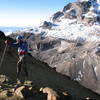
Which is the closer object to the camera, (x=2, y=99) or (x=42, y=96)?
(x=2, y=99)

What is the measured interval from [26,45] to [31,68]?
851 inches

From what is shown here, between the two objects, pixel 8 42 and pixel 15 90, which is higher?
pixel 8 42

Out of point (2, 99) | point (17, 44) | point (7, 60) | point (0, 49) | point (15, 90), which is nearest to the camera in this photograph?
point (2, 99)

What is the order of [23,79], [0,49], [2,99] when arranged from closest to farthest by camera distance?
[2,99]
[23,79]
[0,49]

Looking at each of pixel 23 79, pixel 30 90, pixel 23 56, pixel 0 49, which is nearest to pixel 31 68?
pixel 0 49

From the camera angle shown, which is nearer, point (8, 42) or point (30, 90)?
point (30, 90)

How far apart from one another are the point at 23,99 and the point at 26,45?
7144 millimetres

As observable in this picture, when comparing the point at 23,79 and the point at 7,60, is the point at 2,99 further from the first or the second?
the point at 7,60

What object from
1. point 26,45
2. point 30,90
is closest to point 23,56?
point 26,45

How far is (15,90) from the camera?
2744 cm

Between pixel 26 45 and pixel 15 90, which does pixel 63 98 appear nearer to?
pixel 15 90

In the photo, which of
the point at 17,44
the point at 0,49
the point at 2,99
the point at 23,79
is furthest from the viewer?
the point at 0,49

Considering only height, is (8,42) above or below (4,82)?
above

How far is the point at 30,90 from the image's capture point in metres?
27.5
